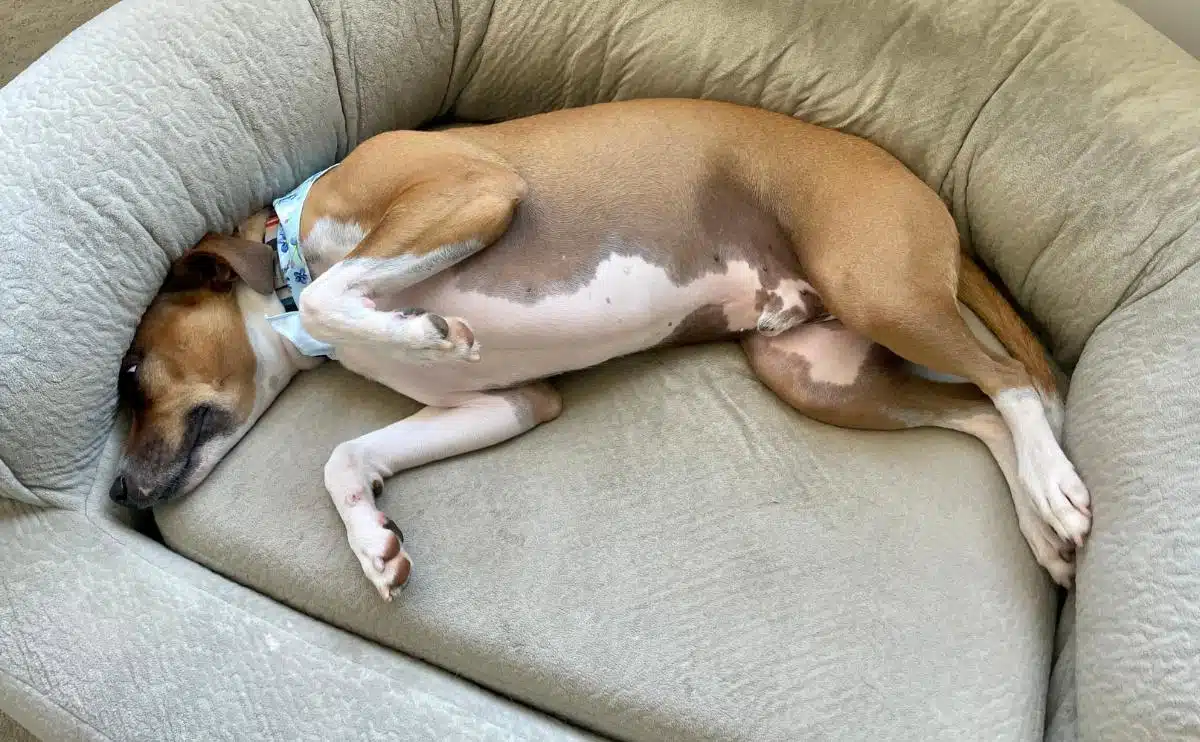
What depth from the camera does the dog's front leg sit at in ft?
5.32

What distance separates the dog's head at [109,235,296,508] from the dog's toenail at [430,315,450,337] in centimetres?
45

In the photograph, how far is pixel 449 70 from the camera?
2.17 meters

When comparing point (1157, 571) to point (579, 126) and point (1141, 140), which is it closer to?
point (1141, 140)

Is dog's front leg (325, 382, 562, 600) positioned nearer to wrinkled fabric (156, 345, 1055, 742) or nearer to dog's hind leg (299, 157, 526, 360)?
wrinkled fabric (156, 345, 1055, 742)

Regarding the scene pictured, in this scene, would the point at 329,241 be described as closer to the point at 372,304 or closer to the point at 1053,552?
the point at 372,304

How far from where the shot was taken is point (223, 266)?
1822 millimetres

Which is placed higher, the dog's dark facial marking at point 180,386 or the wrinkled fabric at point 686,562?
the dog's dark facial marking at point 180,386

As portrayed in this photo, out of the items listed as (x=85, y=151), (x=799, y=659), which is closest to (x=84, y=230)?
(x=85, y=151)

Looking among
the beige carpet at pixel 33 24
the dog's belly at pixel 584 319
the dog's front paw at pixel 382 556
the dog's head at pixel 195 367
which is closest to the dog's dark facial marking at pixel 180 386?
the dog's head at pixel 195 367

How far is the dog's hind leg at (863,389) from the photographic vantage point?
178 centimetres

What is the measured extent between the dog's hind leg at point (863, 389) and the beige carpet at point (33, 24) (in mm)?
2078

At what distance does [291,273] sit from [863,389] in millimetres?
1244

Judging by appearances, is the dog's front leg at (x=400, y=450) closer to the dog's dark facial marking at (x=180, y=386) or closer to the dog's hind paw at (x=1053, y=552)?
the dog's dark facial marking at (x=180, y=386)

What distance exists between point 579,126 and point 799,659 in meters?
1.17
